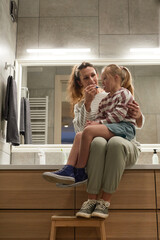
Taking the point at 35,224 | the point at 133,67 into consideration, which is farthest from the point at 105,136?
the point at 133,67

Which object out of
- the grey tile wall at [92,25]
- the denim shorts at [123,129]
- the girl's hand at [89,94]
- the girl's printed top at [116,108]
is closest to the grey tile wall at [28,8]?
the grey tile wall at [92,25]

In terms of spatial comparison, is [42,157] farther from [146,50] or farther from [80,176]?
[146,50]

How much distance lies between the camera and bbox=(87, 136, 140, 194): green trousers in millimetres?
1733

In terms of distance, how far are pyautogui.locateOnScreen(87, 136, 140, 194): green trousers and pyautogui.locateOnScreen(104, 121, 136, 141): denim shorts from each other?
0.21 feet

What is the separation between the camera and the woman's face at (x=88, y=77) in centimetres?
240

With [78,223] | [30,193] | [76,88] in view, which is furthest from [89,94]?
[78,223]

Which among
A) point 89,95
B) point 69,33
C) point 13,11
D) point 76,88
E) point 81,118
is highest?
point 13,11

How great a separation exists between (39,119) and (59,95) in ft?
0.93

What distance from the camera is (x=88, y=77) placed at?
7.93 feet

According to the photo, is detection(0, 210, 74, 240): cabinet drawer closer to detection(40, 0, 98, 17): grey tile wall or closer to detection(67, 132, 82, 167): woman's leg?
detection(67, 132, 82, 167): woman's leg

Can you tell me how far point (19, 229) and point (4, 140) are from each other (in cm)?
86

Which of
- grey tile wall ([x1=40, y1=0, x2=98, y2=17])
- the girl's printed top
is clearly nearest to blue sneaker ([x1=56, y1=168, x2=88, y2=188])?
the girl's printed top

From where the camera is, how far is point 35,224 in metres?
1.94

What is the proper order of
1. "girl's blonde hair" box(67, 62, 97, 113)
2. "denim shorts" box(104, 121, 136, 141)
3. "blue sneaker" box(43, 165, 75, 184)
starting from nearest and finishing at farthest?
1. "blue sneaker" box(43, 165, 75, 184)
2. "denim shorts" box(104, 121, 136, 141)
3. "girl's blonde hair" box(67, 62, 97, 113)
